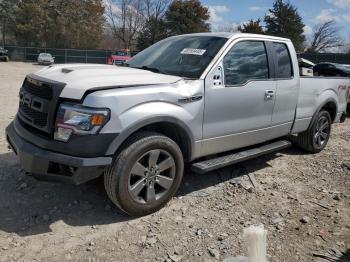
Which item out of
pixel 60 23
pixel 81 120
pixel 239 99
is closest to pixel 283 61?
pixel 239 99

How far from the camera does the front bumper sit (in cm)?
344

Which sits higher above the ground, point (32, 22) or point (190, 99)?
point (32, 22)

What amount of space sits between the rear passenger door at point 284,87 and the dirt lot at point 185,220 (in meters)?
0.77

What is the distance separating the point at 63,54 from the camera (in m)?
47.5

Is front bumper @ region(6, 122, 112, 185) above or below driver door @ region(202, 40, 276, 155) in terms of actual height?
below

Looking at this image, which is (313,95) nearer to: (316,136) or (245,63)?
(316,136)

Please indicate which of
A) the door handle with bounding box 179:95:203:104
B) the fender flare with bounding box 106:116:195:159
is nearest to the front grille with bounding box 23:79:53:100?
the fender flare with bounding box 106:116:195:159

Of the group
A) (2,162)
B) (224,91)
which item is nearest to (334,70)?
(224,91)

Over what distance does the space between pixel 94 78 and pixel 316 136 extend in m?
4.26

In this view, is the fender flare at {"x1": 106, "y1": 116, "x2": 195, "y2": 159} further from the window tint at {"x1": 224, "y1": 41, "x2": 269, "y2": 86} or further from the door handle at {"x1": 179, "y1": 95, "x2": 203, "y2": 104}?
the window tint at {"x1": 224, "y1": 41, "x2": 269, "y2": 86}

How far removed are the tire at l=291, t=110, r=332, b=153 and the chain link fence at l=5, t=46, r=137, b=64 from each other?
39.0m

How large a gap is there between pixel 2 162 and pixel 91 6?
2031 inches

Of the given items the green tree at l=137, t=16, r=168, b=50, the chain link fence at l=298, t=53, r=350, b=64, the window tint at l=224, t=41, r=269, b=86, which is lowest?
the window tint at l=224, t=41, r=269, b=86

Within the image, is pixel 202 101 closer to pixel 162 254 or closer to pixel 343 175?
pixel 162 254
